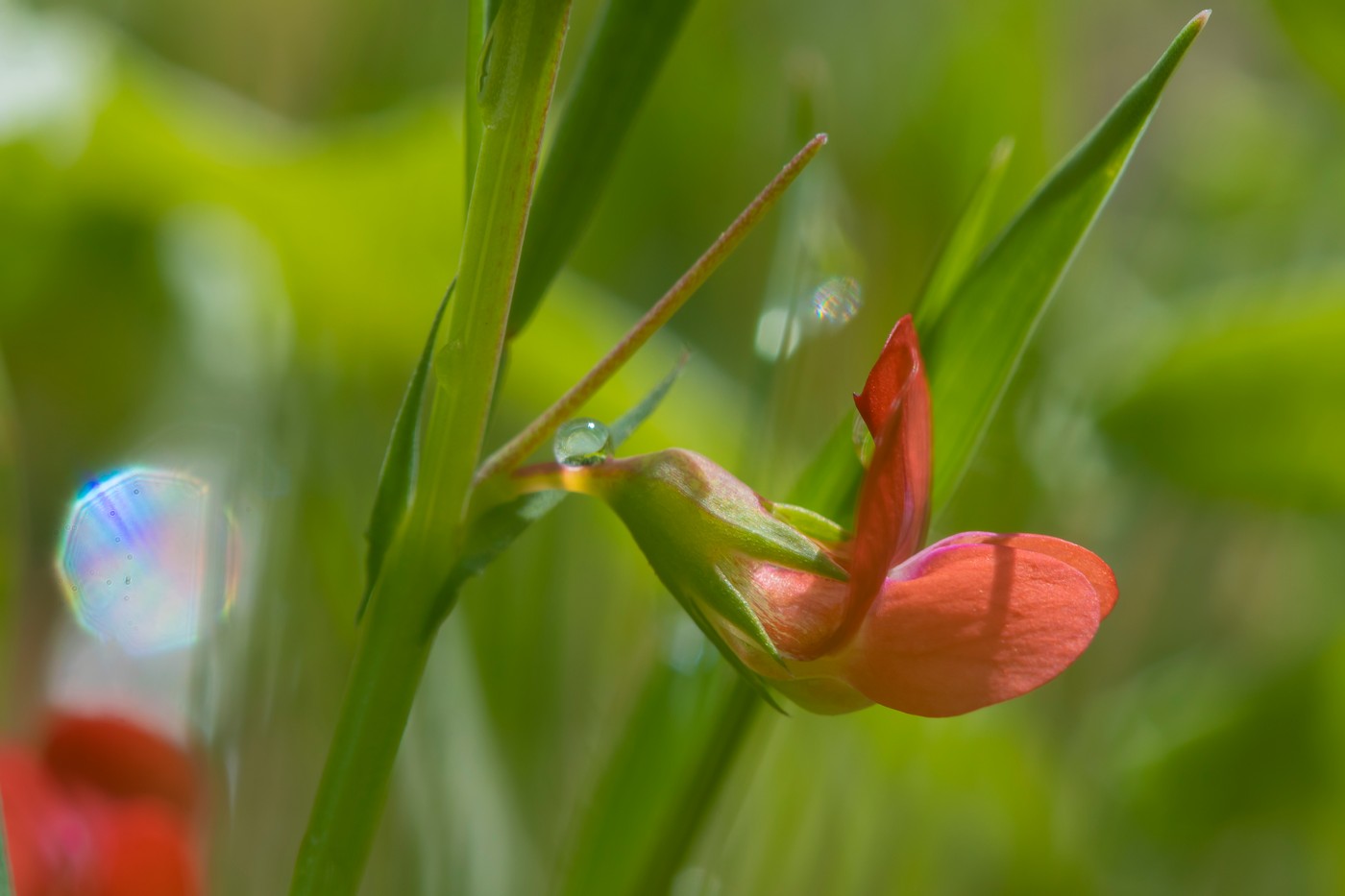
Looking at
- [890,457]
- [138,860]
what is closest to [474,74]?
A: [890,457]

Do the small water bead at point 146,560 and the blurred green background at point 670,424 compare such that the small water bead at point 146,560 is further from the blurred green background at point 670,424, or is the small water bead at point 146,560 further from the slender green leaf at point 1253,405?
the slender green leaf at point 1253,405

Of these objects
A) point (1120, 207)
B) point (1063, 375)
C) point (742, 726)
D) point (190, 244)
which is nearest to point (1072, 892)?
point (1063, 375)

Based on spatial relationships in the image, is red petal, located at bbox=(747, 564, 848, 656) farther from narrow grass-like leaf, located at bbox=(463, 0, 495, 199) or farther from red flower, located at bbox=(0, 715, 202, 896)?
red flower, located at bbox=(0, 715, 202, 896)

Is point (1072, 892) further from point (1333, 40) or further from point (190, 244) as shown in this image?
point (190, 244)

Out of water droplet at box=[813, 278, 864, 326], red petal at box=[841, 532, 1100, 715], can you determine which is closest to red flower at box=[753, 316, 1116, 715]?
red petal at box=[841, 532, 1100, 715]

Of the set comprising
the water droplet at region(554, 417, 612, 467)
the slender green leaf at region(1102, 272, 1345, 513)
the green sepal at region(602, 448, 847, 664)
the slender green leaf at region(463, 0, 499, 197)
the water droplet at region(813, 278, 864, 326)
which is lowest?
the green sepal at region(602, 448, 847, 664)

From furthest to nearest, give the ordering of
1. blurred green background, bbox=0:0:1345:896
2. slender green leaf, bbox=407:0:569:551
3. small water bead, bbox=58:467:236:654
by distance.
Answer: blurred green background, bbox=0:0:1345:896, small water bead, bbox=58:467:236:654, slender green leaf, bbox=407:0:569:551
